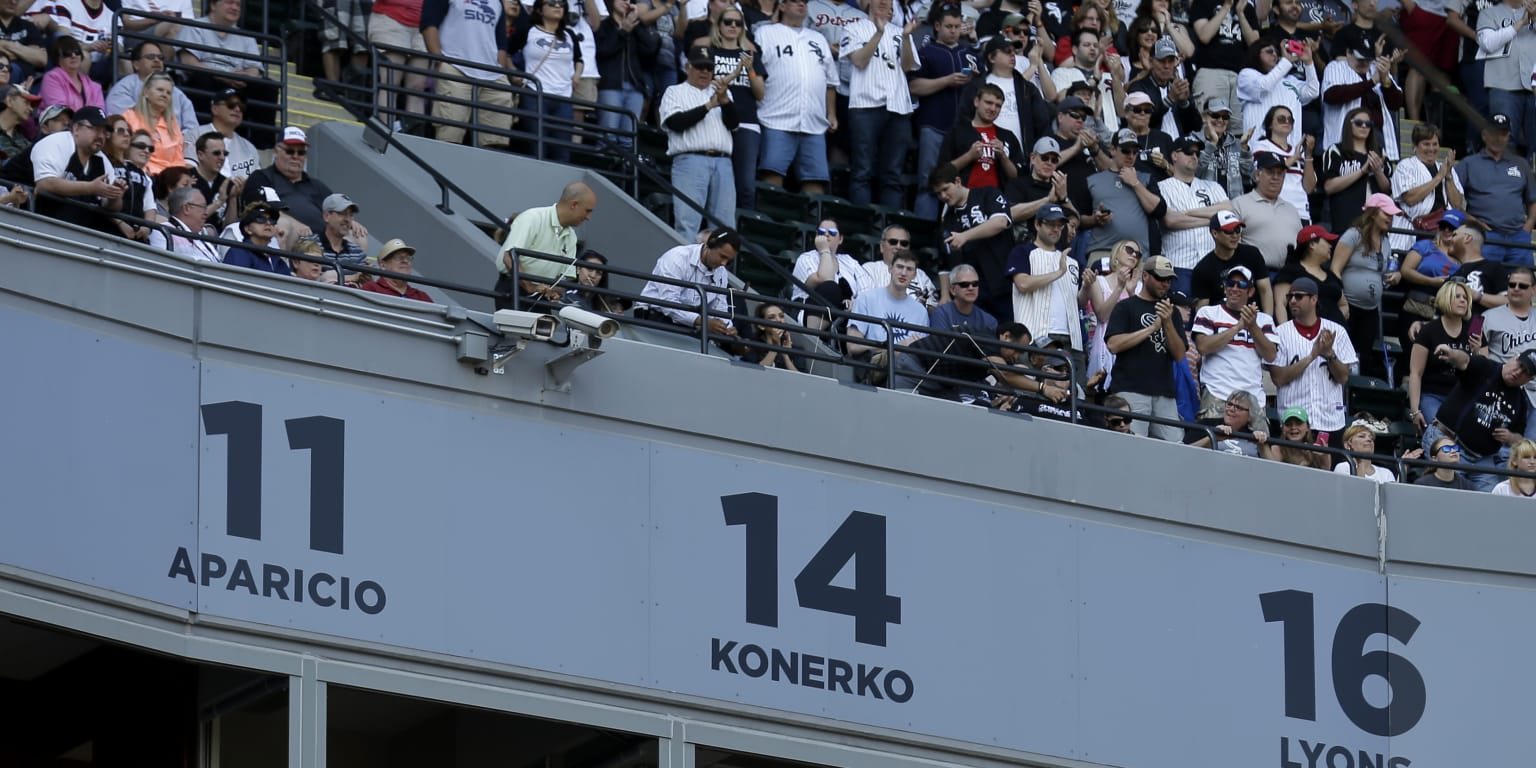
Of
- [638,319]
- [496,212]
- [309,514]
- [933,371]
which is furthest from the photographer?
[496,212]

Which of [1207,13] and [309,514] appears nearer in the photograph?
[309,514]

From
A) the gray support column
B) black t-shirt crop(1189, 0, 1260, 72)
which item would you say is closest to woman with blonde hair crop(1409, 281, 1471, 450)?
black t-shirt crop(1189, 0, 1260, 72)

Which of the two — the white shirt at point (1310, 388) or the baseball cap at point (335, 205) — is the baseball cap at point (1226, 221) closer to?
the white shirt at point (1310, 388)

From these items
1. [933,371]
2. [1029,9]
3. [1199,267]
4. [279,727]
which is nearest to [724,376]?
[933,371]

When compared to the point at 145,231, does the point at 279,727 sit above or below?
below

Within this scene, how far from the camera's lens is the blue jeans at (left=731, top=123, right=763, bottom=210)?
20.2 meters

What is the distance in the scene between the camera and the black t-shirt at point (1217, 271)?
65.4 feet

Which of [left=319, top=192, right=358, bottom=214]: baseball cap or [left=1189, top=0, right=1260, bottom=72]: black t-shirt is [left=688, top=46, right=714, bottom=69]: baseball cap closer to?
[left=319, top=192, right=358, bottom=214]: baseball cap

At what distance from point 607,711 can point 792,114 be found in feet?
19.6

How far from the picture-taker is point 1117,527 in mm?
17703

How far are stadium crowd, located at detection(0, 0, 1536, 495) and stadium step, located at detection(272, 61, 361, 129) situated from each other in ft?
1.05

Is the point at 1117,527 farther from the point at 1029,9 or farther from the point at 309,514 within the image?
the point at 1029,9

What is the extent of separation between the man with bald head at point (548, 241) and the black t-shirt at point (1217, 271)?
4.82m

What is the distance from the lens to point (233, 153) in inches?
710
